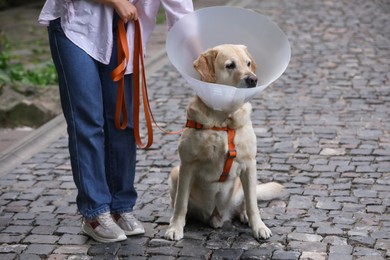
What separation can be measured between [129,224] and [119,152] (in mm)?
404

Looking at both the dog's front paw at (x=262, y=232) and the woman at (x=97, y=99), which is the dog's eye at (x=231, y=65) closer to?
the woman at (x=97, y=99)

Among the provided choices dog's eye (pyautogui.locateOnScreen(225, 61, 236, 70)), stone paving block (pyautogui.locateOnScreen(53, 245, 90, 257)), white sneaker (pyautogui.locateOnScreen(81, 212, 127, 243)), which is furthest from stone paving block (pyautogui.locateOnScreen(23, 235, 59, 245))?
dog's eye (pyautogui.locateOnScreen(225, 61, 236, 70))

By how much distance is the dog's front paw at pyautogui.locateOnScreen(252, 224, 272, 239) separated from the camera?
4750 millimetres

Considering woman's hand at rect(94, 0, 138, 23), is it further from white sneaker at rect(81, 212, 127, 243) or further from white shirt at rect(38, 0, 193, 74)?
white sneaker at rect(81, 212, 127, 243)

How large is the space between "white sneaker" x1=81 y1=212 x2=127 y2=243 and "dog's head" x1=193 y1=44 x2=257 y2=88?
0.94m

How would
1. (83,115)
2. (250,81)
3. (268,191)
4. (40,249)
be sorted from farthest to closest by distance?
(268,191), (40,249), (83,115), (250,81)

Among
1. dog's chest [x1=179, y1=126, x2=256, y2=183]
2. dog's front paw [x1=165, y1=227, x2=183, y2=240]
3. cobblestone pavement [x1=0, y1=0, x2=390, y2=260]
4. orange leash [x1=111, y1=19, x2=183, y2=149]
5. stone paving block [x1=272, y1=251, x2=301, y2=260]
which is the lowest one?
cobblestone pavement [x1=0, y1=0, x2=390, y2=260]

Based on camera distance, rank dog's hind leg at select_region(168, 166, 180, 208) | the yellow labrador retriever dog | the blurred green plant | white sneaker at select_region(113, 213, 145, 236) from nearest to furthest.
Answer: the yellow labrador retriever dog → white sneaker at select_region(113, 213, 145, 236) → dog's hind leg at select_region(168, 166, 180, 208) → the blurred green plant

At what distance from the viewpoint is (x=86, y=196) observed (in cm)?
471

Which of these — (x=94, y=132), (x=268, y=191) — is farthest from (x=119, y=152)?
(x=268, y=191)

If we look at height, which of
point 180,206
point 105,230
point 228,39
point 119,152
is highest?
point 228,39

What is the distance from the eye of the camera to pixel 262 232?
4.75 metres

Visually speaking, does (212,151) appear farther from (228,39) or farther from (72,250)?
(72,250)

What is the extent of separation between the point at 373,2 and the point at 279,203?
8.96 metres
